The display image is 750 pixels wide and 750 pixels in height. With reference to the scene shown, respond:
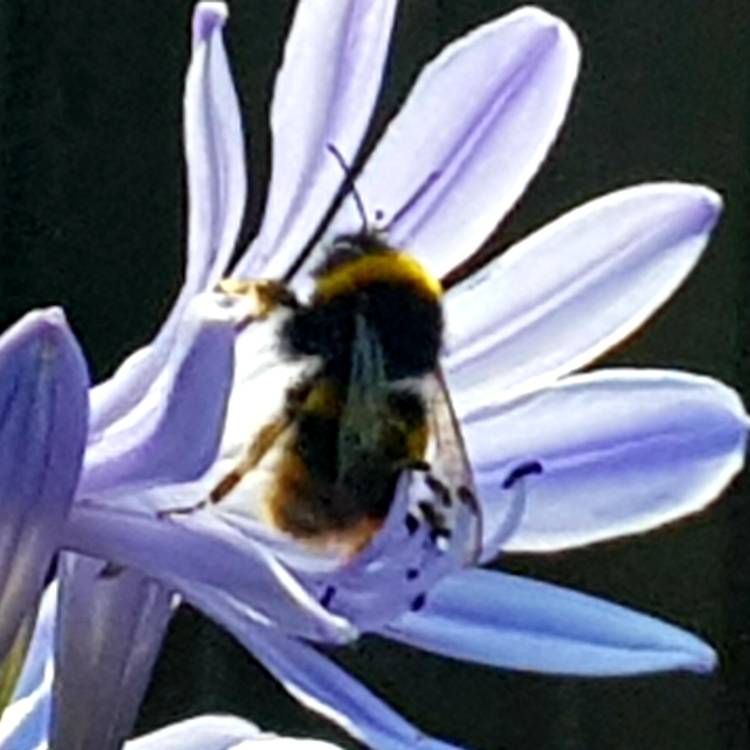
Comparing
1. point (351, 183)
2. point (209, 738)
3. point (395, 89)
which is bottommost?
point (395, 89)

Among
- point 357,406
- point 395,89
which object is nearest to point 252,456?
point 357,406

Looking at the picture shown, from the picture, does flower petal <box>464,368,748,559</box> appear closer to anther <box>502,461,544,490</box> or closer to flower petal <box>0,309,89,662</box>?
anther <box>502,461,544,490</box>

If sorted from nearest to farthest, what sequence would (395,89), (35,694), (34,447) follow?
(34,447)
(35,694)
(395,89)

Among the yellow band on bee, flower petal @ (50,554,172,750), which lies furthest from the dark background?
flower petal @ (50,554,172,750)

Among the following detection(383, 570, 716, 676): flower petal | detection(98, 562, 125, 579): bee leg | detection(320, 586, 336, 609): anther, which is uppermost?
detection(98, 562, 125, 579): bee leg

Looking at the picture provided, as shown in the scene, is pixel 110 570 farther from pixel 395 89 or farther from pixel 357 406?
pixel 395 89

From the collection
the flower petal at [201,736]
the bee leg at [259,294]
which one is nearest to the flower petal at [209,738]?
the flower petal at [201,736]
